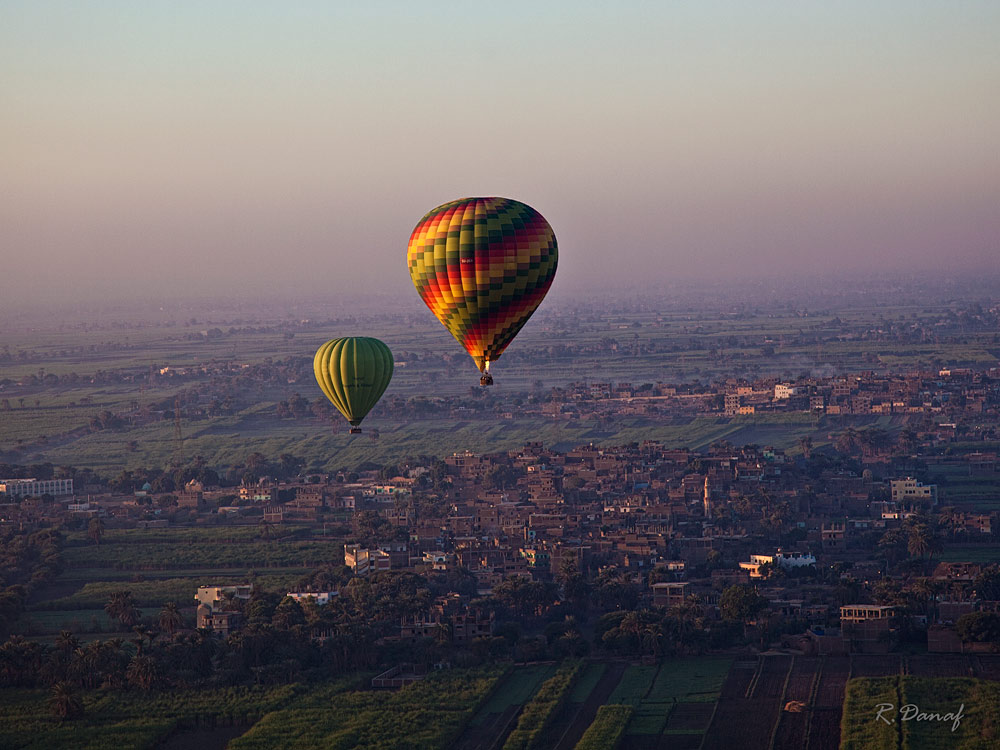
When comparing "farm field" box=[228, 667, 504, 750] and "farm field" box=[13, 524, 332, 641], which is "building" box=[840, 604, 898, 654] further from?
"farm field" box=[13, 524, 332, 641]

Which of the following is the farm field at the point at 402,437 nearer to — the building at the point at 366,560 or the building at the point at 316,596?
the building at the point at 366,560

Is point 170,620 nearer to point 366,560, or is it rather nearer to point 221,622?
point 221,622

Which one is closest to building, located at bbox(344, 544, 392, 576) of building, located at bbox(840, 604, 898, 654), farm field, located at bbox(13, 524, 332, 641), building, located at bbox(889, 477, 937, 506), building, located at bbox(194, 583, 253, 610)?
farm field, located at bbox(13, 524, 332, 641)

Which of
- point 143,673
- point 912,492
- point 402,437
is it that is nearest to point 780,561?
point 912,492

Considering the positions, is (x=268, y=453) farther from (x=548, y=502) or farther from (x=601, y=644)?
(x=601, y=644)

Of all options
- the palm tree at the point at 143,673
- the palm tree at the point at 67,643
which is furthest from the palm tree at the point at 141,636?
the palm tree at the point at 67,643
